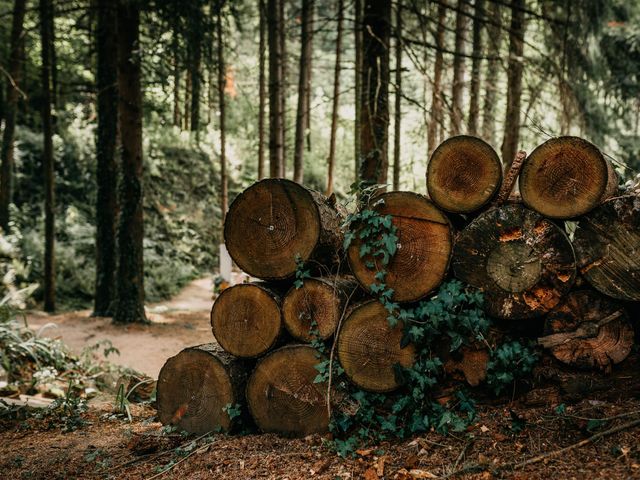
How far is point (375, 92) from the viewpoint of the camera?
6645 millimetres

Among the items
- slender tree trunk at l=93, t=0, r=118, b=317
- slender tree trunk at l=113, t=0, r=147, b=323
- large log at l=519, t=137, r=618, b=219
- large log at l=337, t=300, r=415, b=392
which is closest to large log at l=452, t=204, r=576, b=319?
large log at l=519, t=137, r=618, b=219

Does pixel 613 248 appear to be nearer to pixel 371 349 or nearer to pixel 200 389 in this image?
pixel 371 349

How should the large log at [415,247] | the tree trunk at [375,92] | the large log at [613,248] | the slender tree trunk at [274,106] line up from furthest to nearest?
the slender tree trunk at [274,106] → the tree trunk at [375,92] → the large log at [415,247] → the large log at [613,248]

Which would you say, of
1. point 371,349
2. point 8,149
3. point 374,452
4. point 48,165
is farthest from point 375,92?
point 8,149

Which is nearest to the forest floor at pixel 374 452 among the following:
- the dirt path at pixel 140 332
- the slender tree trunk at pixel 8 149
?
the dirt path at pixel 140 332

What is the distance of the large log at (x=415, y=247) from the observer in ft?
12.3

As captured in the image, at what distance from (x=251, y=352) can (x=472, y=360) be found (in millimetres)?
1694

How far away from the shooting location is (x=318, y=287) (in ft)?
12.9

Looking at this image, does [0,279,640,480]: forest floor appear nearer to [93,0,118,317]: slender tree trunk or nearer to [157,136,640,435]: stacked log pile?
[157,136,640,435]: stacked log pile

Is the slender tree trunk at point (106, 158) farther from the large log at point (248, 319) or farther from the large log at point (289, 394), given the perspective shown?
the large log at point (289, 394)

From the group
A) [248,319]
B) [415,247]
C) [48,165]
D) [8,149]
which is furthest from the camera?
[8,149]

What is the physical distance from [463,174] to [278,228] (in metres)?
1.44

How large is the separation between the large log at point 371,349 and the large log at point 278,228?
0.57 meters

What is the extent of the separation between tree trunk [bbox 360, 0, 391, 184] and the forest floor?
3.66 metres
